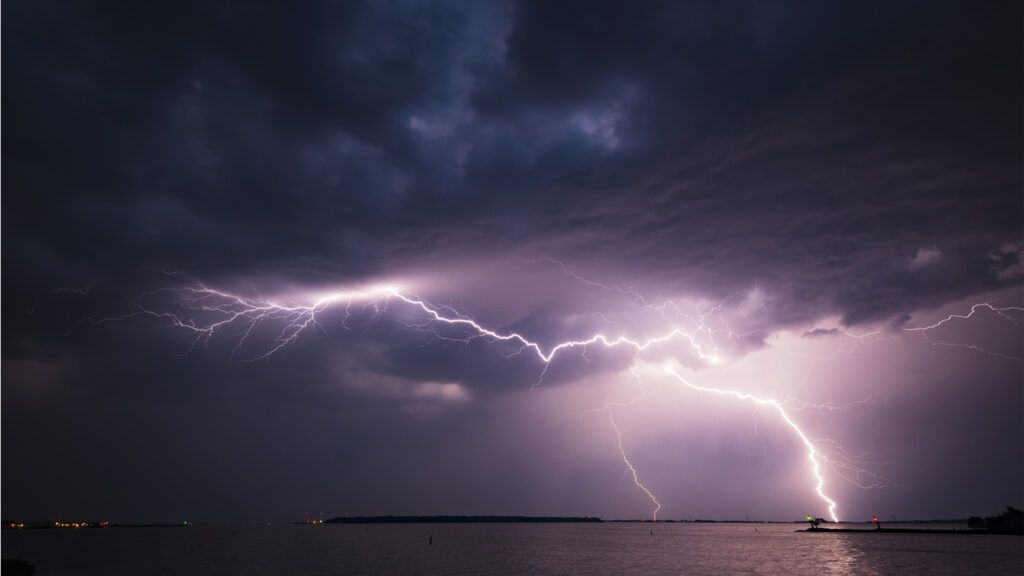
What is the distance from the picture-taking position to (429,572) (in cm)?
3725

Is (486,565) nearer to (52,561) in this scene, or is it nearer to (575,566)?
(575,566)

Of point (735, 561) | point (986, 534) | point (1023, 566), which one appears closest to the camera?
point (1023, 566)

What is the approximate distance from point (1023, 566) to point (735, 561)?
17249mm

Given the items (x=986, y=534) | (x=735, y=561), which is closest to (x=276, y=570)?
(x=735, y=561)

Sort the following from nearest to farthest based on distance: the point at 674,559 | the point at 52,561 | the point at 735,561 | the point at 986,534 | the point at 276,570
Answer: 1. the point at 276,570
2. the point at 735,561
3. the point at 674,559
4. the point at 52,561
5. the point at 986,534

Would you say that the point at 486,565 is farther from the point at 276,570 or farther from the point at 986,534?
the point at 986,534

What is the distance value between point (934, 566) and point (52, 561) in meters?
68.9

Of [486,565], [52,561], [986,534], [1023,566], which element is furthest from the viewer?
[986,534]

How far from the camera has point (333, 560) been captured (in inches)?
1848

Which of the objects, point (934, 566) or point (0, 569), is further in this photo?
Result: point (934, 566)

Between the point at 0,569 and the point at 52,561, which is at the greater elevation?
the point at 0,569

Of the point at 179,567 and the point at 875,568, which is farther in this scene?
the point at 179,567

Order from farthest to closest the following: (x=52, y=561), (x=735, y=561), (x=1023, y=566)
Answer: (x=52, y=561) < (x=735, y=561) < (x=1023, y=566)

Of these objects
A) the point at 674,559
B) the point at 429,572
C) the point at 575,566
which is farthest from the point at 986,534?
the point at 429,572
